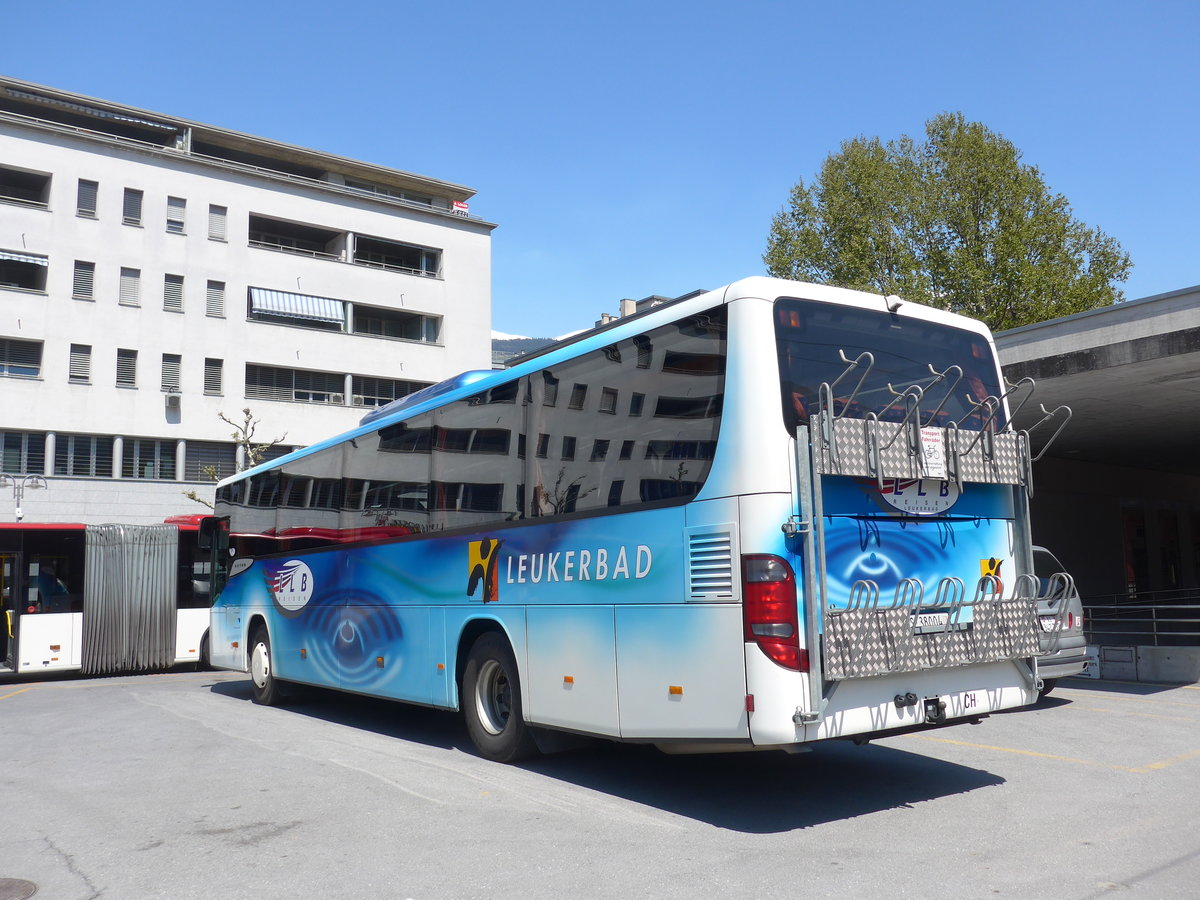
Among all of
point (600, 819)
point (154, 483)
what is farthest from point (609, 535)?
point (154, 483)

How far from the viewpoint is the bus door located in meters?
18.9

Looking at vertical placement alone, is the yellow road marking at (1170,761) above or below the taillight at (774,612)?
below

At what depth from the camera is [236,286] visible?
128ft

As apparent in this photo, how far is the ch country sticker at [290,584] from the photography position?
1305 cm

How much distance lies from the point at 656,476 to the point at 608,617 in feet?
3.80

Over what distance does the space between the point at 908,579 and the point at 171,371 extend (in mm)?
35319

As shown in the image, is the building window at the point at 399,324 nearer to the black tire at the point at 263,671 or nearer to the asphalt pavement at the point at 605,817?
the black tire at the point at 263,671

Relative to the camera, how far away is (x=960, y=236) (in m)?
39.8

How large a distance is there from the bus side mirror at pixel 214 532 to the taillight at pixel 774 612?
39.0 ft

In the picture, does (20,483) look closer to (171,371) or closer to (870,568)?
(171,371)

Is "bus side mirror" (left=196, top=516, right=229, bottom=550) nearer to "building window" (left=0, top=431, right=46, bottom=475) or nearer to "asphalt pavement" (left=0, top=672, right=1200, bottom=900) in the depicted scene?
"asphalt pavement" (left=0, top=672, right=1200, bottom=900)

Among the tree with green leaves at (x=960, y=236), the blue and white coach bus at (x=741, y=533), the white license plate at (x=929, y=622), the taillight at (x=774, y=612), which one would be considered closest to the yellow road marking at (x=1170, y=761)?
the blue and white coach bus at (x=741, y=533)

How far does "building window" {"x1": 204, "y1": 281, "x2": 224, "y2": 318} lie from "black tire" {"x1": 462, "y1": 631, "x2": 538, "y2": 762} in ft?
107

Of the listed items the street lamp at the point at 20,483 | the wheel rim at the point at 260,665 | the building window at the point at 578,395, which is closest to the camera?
the building window at the point at 578,395
